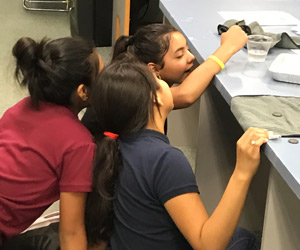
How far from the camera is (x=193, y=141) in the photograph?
103 inches

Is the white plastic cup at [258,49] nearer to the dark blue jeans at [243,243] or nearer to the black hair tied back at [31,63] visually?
the dark blue jeans at [243,243]

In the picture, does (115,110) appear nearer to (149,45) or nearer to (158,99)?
(158,99)

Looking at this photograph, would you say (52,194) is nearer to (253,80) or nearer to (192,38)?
(253,80)

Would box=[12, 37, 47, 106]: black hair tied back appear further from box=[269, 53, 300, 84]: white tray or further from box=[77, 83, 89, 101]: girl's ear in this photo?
box=[269, 53, 300, 84]: white tray

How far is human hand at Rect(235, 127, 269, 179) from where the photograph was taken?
121 cm

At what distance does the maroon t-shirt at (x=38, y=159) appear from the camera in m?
1.31

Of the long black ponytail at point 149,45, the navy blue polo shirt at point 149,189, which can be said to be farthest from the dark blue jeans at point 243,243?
the long black ponytail at point 149,45

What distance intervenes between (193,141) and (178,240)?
1.34 m

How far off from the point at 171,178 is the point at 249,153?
175mm

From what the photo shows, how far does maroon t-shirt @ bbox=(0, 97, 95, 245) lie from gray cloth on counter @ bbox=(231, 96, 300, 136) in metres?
0.37

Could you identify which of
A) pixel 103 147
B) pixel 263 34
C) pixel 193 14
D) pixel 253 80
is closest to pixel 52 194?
pixel 103 147

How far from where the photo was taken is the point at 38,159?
133 centimetres

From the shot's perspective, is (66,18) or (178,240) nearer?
(178,240)

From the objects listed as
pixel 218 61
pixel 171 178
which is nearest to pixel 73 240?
pixel 171 178
